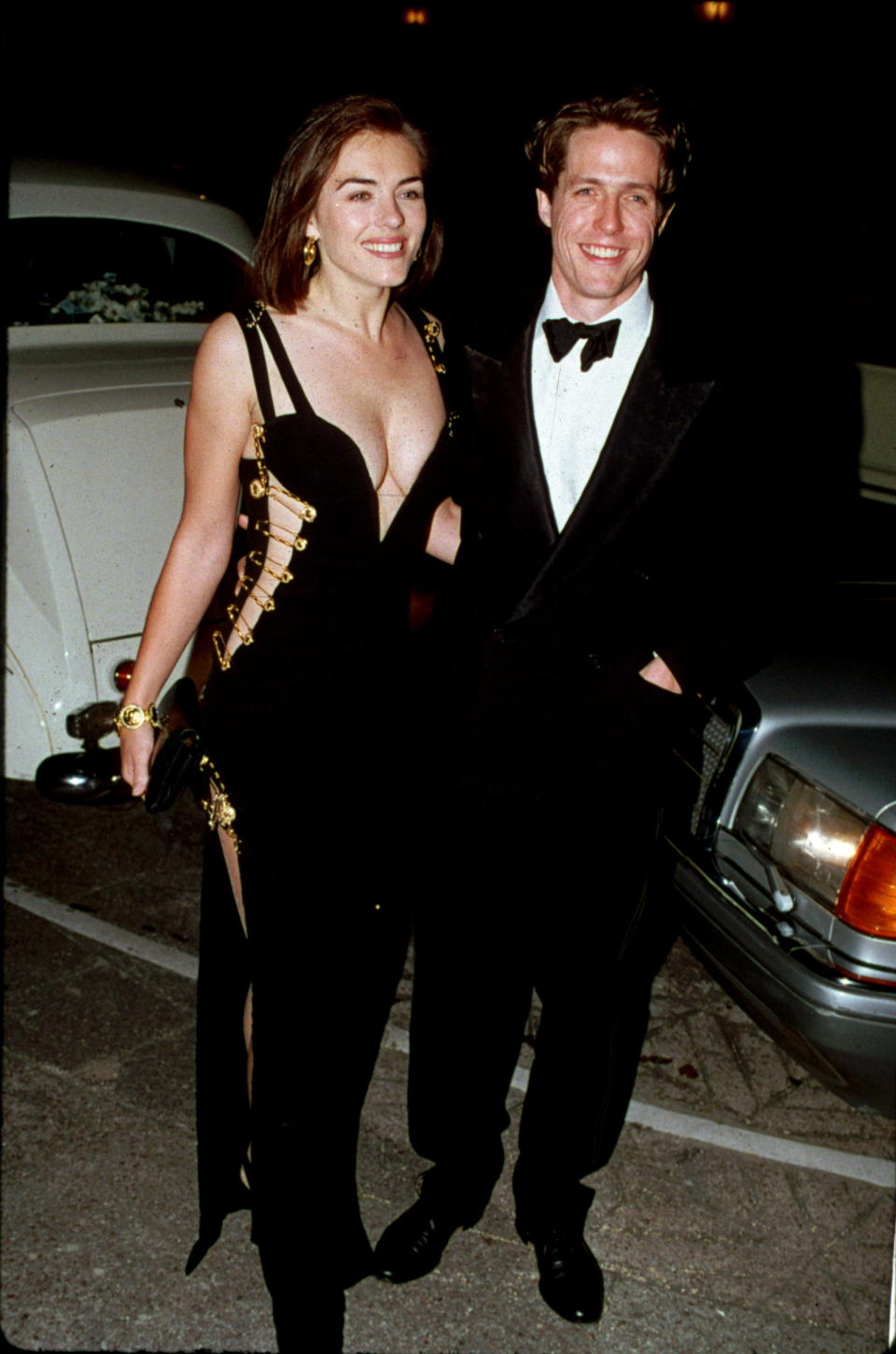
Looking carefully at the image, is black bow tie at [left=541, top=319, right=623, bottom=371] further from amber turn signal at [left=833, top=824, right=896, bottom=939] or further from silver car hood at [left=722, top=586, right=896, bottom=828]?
amber turn signal at [left=833, top=824, right=896, bottom=939]

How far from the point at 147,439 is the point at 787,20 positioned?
17.4 metres

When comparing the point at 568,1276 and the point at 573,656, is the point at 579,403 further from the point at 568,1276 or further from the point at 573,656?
the point at 568,1276

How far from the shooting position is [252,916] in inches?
94.4

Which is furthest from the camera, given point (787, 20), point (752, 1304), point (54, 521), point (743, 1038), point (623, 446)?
point (787, 20)

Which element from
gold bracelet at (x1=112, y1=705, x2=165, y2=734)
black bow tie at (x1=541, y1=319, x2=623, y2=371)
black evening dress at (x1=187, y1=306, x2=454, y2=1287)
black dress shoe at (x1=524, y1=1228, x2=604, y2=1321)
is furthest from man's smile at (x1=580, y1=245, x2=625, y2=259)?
black dress shoe at (x1=524, y1=1228, x2=604, y2=1321)

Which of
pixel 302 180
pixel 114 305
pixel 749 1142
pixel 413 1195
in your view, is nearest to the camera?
pixel 302 180

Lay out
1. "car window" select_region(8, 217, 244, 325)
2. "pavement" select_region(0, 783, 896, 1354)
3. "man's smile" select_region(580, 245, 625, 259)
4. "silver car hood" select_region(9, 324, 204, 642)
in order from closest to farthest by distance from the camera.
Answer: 1. "man's smile" select_region(580, 245, 625, 259)
2. "pavement" select_region(0, 783, 896, 1354)
3. "silver car hood" select_region(9, 324, 204, 642)
4. "car window" select_region(8, 217, 244, 325)

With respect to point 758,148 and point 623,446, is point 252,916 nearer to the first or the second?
point 623,446

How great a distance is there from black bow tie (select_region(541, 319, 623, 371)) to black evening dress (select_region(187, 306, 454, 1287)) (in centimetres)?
30

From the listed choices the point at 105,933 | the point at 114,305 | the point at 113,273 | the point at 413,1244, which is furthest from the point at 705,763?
the point at 113,273

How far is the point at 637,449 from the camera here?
7.02ft

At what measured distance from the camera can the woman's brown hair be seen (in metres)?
2.22

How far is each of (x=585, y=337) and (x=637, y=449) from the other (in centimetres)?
23

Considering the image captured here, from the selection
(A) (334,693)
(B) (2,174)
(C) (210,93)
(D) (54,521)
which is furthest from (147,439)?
(C) (210,93)
